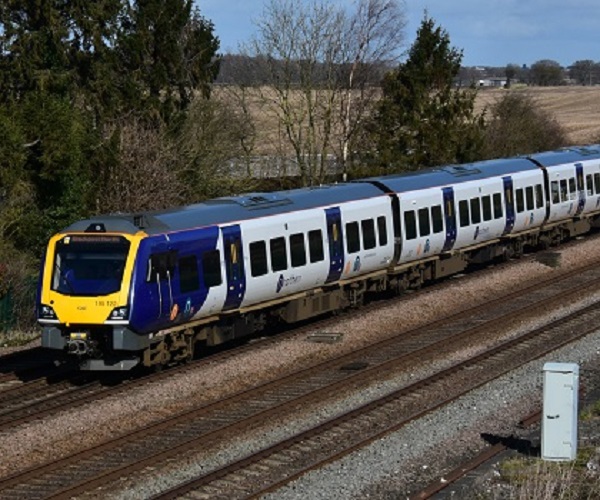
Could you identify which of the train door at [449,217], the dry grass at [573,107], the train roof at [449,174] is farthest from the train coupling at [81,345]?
the dry grass at [573,107]

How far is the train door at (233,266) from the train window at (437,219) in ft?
27.5

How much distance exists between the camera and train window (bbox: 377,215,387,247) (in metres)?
26.4

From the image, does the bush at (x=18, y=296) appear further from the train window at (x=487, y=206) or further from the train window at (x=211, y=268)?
the train window at (x=487, y=206)

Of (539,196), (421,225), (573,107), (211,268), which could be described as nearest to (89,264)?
(211,268)

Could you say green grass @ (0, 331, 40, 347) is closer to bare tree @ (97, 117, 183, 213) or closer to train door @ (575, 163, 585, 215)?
bare tree @ (97, 117, 183, 213)

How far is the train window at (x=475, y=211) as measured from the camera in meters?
30.6

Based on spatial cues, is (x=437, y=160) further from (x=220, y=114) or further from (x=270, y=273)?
(x=270, y=273)

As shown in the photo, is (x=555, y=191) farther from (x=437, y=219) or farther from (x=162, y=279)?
(x=162, y=279)

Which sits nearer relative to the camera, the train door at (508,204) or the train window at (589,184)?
the train door at (508,204)

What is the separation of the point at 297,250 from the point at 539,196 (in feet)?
43.5

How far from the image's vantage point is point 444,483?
44.1 feet

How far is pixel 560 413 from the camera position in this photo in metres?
14.2

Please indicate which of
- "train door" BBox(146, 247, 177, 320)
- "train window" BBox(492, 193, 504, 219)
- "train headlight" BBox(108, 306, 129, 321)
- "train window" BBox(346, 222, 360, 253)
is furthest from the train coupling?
"train window" BBox(492, 193, 504, 219)

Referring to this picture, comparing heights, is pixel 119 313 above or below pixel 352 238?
below
